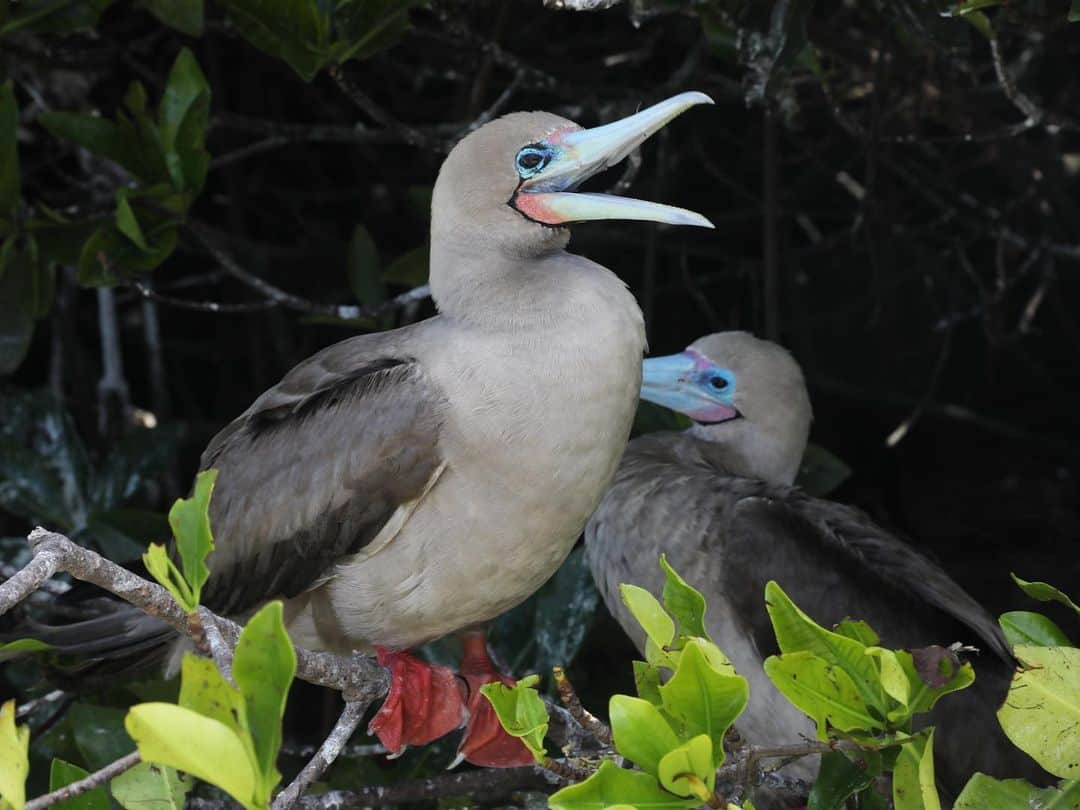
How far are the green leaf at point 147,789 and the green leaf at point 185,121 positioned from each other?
186 centimetres

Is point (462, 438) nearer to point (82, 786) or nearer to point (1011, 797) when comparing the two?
point (82, 786)

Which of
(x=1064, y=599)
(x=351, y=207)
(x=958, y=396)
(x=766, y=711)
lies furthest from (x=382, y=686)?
(x=958, y=396)

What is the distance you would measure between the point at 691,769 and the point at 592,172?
4.93ft

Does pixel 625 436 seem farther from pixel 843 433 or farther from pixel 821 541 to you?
pixel 843 433

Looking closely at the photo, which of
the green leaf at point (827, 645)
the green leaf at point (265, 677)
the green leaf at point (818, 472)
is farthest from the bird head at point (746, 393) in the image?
the green leaf at point (265, 677)

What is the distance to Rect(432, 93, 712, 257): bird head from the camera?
2.90 meters

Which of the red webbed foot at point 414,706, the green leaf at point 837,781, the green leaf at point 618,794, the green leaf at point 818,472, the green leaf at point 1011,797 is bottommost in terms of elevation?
the green leaf at point 818,472

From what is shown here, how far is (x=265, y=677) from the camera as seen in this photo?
1.68 m

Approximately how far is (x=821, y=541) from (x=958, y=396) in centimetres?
314

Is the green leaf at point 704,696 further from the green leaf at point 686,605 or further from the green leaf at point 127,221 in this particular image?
the green leaf at point 127,221

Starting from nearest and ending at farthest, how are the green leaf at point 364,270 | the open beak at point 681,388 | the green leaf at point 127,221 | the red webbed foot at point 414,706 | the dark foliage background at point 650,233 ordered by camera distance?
the red webbed foot at point 414,706
the green leaf at point 127,221
the dark foliage background at point 650,233
the green leaf at point 364,270
the open beak at point 681,388

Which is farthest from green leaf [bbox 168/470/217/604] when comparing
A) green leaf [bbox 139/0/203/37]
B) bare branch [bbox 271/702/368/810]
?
green leaf [bbox 139/0/203/37]

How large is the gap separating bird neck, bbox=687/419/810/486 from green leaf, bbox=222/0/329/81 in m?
1.61

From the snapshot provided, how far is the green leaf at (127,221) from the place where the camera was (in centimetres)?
348
